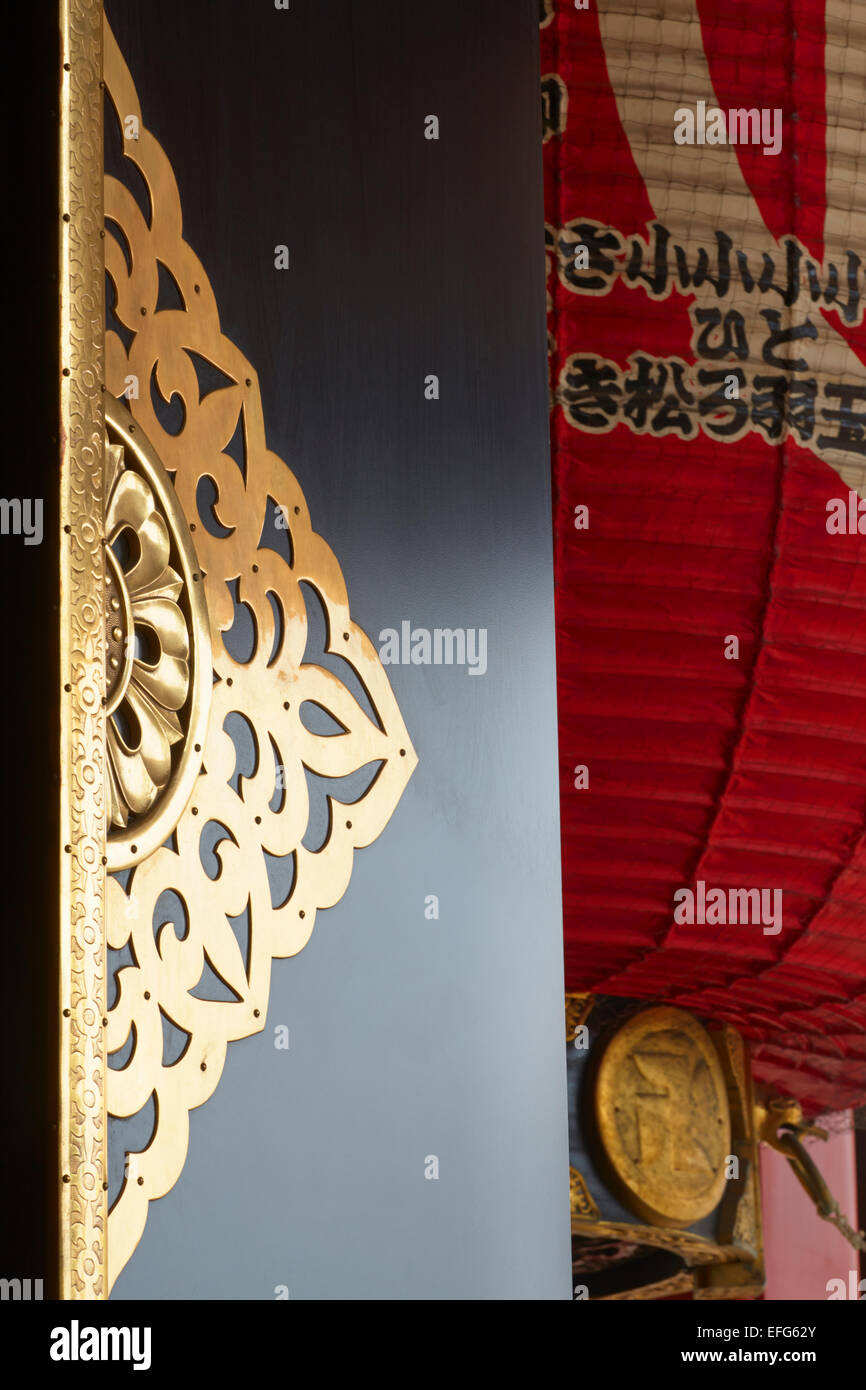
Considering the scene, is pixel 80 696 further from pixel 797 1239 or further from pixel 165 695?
pixel 797 1239

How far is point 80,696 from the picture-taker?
0.60 metres

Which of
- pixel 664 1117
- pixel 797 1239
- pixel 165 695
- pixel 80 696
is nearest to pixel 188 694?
pixel 165 695

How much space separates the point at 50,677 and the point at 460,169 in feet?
2.15

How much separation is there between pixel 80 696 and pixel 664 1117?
5698 millimetres

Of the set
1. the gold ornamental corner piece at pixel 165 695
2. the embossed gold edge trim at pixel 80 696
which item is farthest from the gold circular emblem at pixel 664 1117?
the embossed gold edge trim at pixel 80 696

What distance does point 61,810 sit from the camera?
590 millimetres

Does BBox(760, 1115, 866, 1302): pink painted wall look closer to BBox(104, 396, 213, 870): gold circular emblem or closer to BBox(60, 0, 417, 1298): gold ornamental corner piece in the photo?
BBox(60, 0, 417, 1298): gold ornamental corner piece

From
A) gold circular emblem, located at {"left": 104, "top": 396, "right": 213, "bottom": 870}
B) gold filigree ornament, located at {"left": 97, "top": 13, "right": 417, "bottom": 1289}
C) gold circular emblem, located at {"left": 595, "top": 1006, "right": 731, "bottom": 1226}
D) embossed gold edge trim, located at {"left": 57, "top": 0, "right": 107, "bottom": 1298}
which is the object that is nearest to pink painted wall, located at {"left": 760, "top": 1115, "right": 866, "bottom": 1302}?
gold circular emblem, located at {"left": 595, "top": 1006, "right": 731, "bottom": 1226}

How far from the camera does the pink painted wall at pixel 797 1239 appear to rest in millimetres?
8391

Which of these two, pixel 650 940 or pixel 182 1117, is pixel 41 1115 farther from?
pixel 650 940

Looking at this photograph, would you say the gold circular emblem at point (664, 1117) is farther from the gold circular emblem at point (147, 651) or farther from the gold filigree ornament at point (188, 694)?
the gold circular emblem at point (147, 651)

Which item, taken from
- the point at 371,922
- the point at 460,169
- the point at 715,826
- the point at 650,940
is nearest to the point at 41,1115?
the point at 371,922

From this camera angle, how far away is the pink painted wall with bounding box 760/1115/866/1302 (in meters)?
8.39
